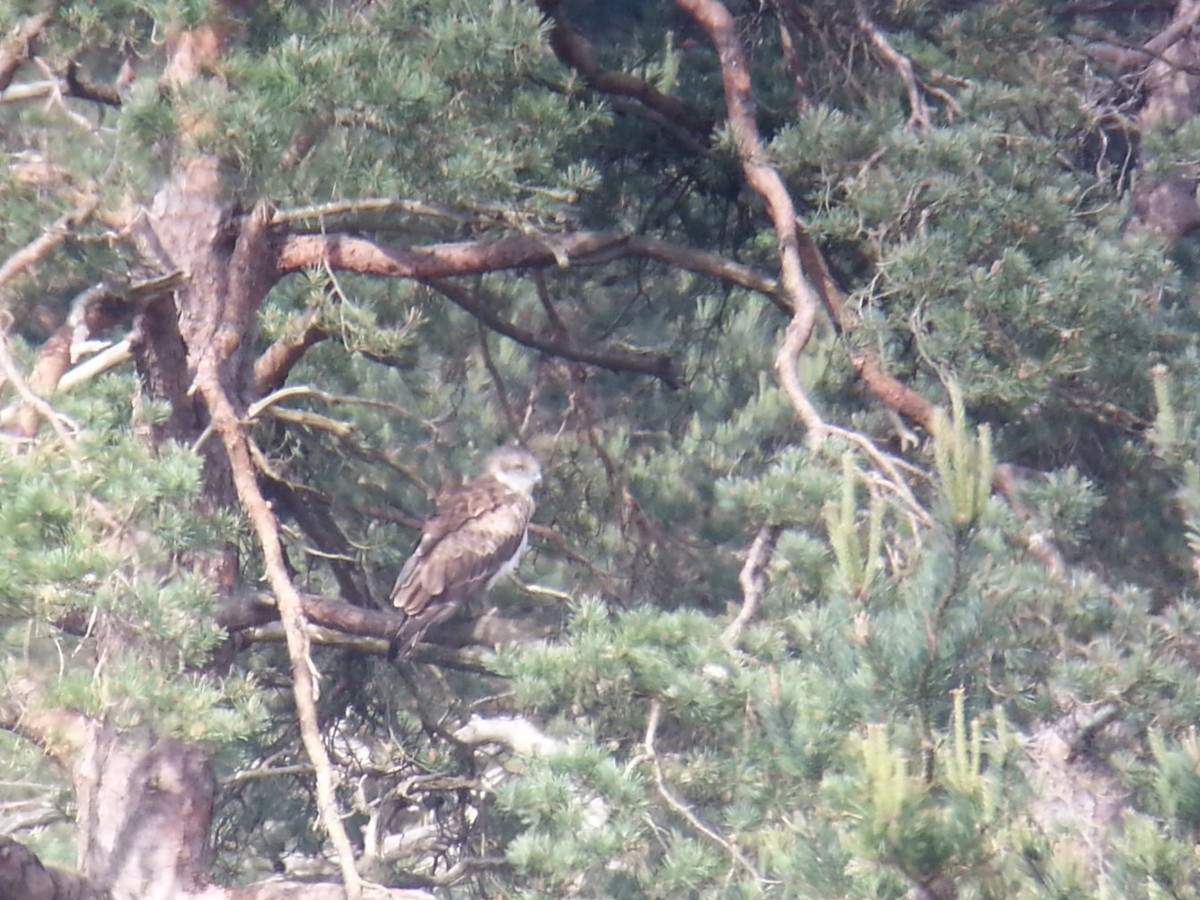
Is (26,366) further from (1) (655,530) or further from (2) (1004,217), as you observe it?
(2) (1004,217)

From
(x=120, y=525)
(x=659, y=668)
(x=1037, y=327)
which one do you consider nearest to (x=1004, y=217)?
(x=1037, y=327)

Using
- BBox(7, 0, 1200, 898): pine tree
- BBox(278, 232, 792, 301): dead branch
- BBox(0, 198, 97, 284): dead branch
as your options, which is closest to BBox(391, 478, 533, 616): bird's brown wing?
BBox(7, 0, 1200, 898): pine tree

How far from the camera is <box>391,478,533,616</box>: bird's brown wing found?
587 centimetres

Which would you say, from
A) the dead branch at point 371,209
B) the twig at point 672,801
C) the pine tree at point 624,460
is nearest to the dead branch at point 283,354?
the pine tree at point 624,460

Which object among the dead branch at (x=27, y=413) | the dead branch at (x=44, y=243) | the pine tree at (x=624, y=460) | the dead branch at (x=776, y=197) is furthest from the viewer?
the dead branch at (x=776, y=197)

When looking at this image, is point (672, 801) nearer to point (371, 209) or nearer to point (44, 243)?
point (371, 209)

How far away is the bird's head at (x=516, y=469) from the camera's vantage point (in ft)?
22.1

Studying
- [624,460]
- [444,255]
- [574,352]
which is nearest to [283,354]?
[444,255]

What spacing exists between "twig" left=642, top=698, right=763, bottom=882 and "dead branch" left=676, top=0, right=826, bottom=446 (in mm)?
916

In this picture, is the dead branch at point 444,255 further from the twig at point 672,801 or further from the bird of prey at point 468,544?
the twig at point 672,801

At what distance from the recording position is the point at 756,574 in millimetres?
4359

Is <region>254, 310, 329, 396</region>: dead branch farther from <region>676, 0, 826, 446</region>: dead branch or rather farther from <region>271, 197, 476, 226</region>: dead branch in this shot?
<region>676, 0, 826, 446</region>: dead branch

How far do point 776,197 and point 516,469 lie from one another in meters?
2.47

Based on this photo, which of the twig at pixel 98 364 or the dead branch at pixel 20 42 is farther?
the twig at pixel 98 364
